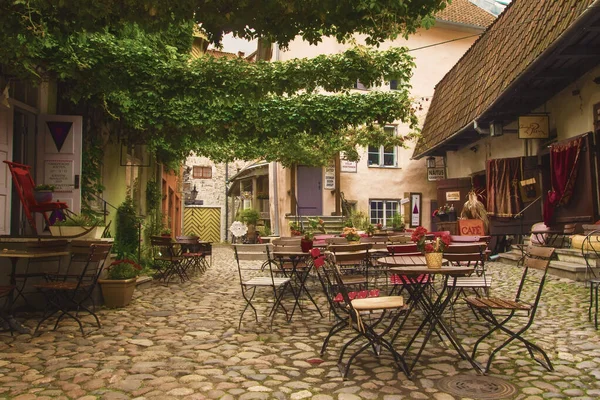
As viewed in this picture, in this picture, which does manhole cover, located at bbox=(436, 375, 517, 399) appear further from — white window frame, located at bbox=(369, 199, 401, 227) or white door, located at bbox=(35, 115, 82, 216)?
white window frame, located at bbox=(369, 199, 401, 227)

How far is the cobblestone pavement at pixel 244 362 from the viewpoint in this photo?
3.69 metres

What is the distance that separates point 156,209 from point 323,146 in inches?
245

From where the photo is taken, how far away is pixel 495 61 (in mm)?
13273

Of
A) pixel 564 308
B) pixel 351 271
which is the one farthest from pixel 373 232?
pixel 564 308

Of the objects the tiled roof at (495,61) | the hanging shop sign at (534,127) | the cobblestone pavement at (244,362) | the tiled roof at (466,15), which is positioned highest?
the tiled roof at (466,15)

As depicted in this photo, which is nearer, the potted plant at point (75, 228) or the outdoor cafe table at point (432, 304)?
the outdoor cafe table at point (432, 304)

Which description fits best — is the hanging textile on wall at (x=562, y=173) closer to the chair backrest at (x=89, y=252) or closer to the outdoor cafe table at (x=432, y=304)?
the outdoor cafe table at (x=432, y=304)

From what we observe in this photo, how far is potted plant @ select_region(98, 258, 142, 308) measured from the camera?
23.3 feet

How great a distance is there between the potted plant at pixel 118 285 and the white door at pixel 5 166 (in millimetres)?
1639

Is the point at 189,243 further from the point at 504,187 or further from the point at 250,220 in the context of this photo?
the point at 250,220

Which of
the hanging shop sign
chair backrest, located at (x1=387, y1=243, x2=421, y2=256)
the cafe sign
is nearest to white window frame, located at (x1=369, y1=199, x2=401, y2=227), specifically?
the cafe sign

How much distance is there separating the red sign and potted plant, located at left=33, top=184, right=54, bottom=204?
9.93 metres

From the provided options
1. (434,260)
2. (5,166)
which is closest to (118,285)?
(5,166)

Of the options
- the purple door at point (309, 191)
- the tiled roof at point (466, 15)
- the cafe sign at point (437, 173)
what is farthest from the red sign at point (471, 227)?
the tiled roof at point (466, 15)
